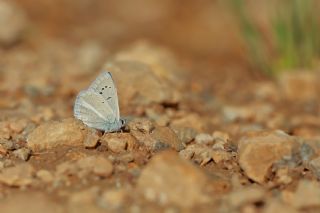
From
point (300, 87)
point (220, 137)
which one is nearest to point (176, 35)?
point (300, 87)

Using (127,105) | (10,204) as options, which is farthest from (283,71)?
(10,204)

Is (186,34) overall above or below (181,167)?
above

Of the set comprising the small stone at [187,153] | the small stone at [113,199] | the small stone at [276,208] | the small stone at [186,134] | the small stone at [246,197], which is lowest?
the small stone at [276,208]

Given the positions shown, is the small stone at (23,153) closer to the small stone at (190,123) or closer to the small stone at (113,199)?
the small stone at (113,199)

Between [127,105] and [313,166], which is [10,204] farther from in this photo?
[127,105]

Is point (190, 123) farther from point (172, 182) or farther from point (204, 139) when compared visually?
point (172, 182)

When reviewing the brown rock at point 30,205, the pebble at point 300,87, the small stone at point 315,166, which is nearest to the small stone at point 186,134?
the small stone at point 315,166
